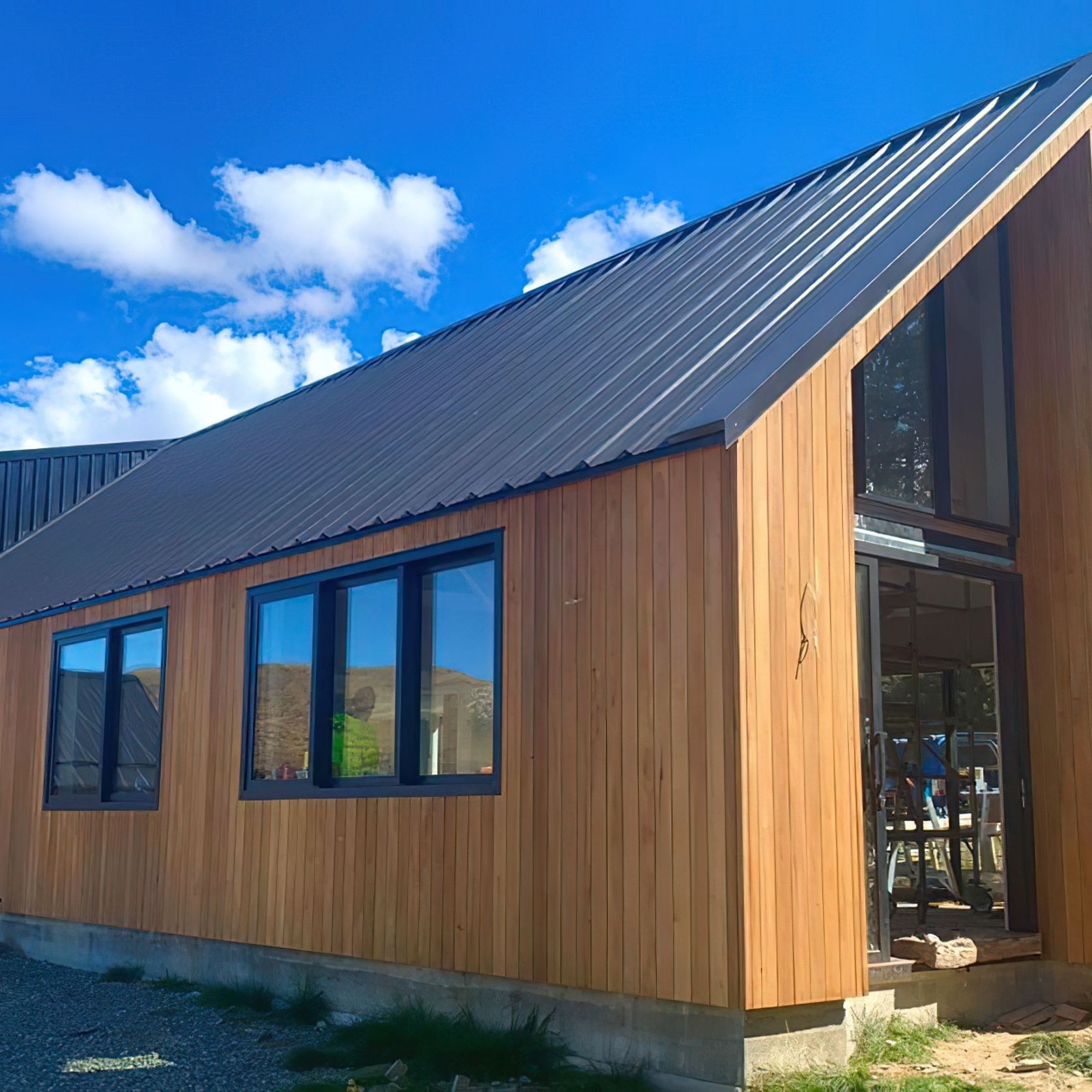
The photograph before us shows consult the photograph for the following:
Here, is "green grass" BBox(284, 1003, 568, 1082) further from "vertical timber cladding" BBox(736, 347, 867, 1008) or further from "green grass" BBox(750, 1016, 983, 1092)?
"vertical timber cladding" BBox(736, 347, 867, 1008)

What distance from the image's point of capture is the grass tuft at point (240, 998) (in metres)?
7.98

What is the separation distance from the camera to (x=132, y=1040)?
726cm

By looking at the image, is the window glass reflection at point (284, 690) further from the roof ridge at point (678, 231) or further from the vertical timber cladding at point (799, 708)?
the roof ridge at point (678, 231)

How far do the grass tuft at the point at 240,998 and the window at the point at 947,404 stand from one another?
4.87m

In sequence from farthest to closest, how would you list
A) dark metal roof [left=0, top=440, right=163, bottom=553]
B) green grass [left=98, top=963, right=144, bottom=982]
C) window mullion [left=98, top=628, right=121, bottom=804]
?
dark metal roof [left=0, top=440, right=163, bottom=553]
window mullion [left=98, top=628, right=121, bottom=804]
green grass [left=98, top=963, right=144, bottom=982]

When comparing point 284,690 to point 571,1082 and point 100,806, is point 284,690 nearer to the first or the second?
point 100,806

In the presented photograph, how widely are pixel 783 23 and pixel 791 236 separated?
5.33 m

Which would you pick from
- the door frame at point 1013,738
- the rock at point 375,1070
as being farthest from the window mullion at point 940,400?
the rock at point 375,1070

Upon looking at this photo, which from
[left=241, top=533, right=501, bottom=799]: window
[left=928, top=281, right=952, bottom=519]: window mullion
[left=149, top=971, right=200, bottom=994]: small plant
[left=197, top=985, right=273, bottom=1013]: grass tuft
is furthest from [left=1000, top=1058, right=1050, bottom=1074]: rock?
[left=149, top=971, right=200, bottom=994]: small plant

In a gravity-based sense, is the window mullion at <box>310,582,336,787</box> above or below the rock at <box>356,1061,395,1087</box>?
above

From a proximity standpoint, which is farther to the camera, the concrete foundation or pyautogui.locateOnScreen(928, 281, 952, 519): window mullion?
pyautogui.locateOnScreen(928, 281, 952, 519): window mullion

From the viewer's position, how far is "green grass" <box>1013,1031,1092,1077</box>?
5680 mm

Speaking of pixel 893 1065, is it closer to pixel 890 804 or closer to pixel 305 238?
pixel 890 804

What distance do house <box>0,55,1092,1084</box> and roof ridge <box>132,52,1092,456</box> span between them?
8 cm
